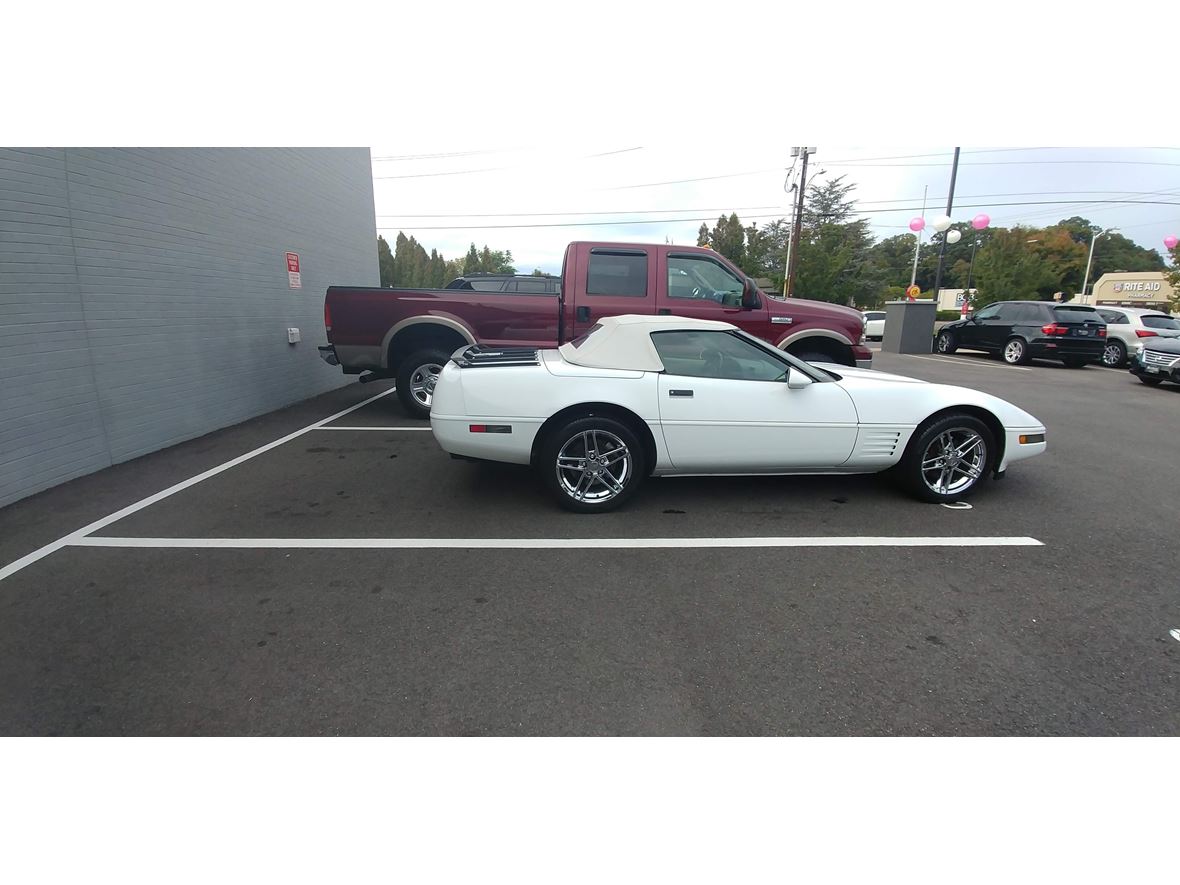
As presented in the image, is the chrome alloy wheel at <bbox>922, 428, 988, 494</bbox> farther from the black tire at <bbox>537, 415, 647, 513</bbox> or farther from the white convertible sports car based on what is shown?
the black tire at <bbox>537, 415, 647, 513</bbox>

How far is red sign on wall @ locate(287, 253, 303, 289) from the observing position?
8.49 metres

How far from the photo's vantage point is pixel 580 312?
21.8 feet

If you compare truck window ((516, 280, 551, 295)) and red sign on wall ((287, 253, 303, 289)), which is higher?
truck window ((516, 280, 551, 295))

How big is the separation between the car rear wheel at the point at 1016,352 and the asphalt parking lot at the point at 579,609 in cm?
1164

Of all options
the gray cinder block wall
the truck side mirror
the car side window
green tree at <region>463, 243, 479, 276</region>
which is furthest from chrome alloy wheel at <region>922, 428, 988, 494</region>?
green tree at <region>463, 243, 479, 276</region>

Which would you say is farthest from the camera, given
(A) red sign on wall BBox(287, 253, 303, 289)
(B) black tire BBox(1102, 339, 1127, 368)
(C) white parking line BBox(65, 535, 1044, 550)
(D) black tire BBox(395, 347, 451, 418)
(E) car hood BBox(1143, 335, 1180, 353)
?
(B) black tire BBox(1102, 339, 1127, 368)

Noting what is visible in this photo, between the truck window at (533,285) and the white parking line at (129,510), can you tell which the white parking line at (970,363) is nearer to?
the truck window at (533,285)

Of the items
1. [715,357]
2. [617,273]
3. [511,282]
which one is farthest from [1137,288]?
[715,357]

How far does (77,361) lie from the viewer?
5.02 metres

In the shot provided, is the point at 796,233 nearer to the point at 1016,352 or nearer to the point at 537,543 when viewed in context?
the point at 1016,352

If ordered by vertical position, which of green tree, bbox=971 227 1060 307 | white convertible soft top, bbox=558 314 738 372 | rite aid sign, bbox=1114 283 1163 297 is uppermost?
rite aid sign, bbox=1114 283 1163 297

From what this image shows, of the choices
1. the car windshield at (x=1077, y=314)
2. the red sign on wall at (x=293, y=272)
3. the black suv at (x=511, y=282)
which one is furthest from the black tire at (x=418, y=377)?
the car windshield at (x=1077, y=314)

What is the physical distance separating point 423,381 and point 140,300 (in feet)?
9.72

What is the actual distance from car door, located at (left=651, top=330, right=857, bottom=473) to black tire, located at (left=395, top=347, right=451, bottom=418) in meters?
3.85
